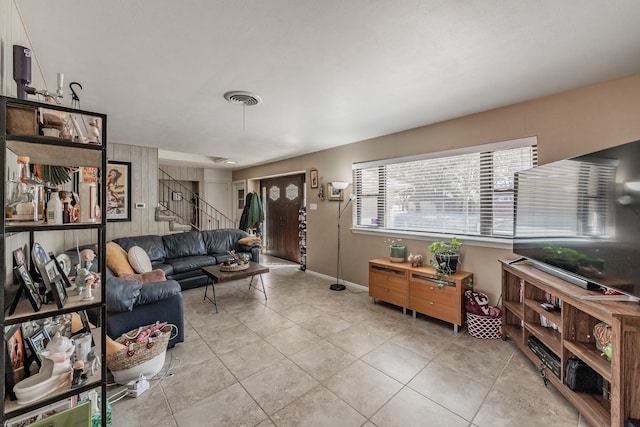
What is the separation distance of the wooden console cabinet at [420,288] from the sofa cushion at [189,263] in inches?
111

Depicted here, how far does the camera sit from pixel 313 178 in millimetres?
5137

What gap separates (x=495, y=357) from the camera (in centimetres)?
237

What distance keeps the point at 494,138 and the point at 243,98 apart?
2.68 metres

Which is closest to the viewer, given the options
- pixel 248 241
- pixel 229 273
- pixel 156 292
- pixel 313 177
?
pixel 156 292

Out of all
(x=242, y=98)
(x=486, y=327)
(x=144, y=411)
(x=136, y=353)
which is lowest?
(x=144, y=411)

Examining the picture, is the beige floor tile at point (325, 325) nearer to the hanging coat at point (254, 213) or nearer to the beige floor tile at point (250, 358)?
the beige floor tile at point (250, 358)

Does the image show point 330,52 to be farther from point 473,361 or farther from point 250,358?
point 473,361

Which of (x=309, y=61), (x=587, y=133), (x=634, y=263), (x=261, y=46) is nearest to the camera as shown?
(x=634, y=263)

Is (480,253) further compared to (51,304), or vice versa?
(480,253)

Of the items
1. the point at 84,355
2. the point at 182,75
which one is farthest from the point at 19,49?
the point at 84,355

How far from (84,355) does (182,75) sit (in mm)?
2042

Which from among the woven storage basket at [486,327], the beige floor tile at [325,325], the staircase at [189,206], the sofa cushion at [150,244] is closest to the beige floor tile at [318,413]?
the beige floor tile at [325,325]

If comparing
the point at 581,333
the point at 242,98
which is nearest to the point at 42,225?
the point at 242,98

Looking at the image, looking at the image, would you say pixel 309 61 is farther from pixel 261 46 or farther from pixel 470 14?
pixel 470 14
